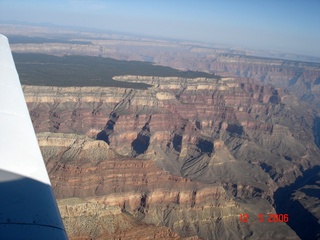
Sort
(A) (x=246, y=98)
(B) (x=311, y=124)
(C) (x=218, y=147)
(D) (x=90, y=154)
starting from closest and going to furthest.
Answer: (D) (x=90, y=154) < (C) (x=218, y=147) < (A) (x=246, y=98) < (B) (x=311, y=124)

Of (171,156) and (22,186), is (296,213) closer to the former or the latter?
(171,156)

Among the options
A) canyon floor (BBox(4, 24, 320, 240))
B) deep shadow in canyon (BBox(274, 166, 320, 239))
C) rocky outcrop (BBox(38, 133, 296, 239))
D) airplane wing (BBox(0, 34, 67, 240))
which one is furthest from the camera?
deep shadow in canyon (BBox(274, 166, 320, 239))

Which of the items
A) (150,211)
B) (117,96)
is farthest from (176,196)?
(117,96)

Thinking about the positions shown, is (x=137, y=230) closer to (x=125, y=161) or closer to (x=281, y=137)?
(x=125, y=161)

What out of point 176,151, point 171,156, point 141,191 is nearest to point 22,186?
point 141,191

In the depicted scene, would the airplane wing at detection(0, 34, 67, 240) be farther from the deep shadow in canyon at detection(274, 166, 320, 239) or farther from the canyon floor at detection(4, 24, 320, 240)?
the deep shadow in canyon at detection(274, 166, 320, 239)

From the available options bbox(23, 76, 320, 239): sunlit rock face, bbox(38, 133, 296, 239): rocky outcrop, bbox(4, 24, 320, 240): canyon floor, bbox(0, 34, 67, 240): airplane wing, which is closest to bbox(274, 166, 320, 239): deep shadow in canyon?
bbox(4, 24, 320, 240): canyon floor
